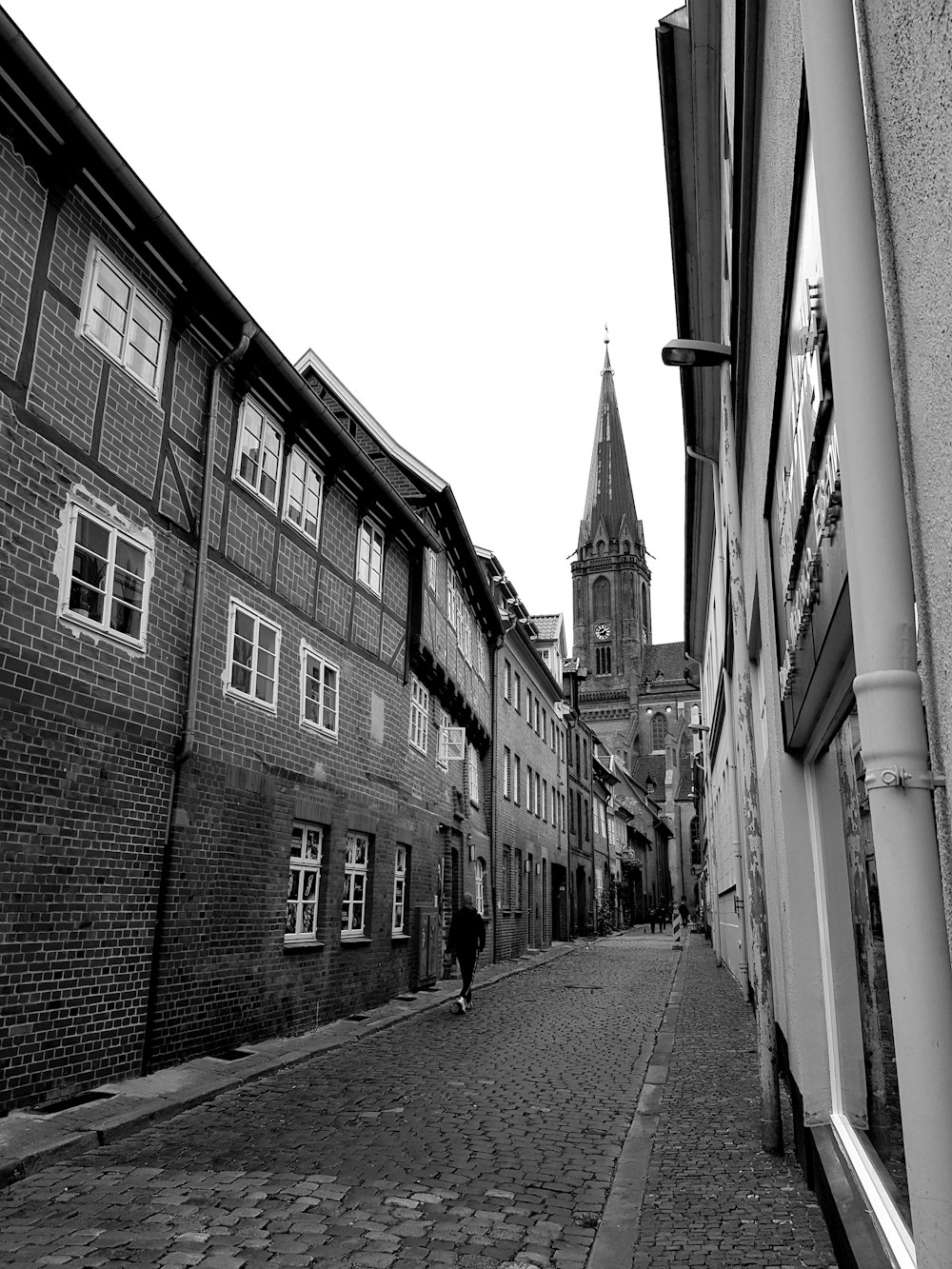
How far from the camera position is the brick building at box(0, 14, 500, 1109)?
7797mm

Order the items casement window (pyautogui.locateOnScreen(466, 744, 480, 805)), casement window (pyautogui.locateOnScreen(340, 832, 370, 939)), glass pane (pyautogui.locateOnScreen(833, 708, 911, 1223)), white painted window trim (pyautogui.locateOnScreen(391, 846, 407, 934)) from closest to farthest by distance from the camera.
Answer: glass pane (pyautogui.locateOnScreen(833, 708, 911, 1223)), casement window (pyautogui.locateOnScreen(340, 832, 370, 939)), white painted window trim (pyautogui.locateOnScreen(391, 846, 407, 934)), casement window (pyautogui.locateOnScreen(466, 744, 480, 805))

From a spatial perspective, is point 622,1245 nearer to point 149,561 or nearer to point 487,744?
point 149,561

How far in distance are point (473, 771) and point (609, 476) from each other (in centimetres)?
8209

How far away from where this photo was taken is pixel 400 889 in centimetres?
1650

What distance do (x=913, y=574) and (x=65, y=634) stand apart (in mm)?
7282

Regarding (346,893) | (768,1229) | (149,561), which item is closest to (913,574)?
(768,1229)

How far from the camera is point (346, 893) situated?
46.2 feet

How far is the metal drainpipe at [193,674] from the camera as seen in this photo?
9.16m

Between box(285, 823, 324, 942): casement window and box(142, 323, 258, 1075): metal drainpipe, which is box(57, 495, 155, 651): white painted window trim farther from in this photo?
box(285, 823, 324, 942): casement window

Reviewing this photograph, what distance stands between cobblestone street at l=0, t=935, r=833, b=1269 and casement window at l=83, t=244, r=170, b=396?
6448mm

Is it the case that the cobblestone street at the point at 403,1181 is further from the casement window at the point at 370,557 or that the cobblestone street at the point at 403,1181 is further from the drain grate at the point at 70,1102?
the casement window at the point at 370,557

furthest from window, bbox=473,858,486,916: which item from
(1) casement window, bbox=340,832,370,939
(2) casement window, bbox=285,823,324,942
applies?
(2) casement window, bbox=285,823,324,942

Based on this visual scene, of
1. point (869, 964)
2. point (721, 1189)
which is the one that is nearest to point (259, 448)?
point (721, 1189)

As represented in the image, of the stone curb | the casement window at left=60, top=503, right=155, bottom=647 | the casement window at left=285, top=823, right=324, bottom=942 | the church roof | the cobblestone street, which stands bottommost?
the cobblestone street
